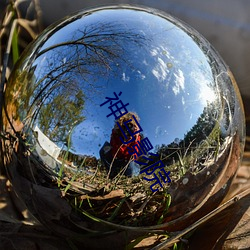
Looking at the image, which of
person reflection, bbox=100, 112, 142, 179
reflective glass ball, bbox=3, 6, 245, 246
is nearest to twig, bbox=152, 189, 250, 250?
reflective glass ball, bbox=3, 6, 245, 246

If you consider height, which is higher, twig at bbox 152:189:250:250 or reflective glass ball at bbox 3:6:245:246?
reflective glass ball at bbox 3:6:245:246

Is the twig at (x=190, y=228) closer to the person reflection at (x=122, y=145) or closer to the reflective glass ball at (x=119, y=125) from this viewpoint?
the reflective glass ball at (x=119, y=125)

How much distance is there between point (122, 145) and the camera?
1.44 m

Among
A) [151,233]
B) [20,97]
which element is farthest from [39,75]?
[151,233]

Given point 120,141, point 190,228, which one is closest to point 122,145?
point 120,141

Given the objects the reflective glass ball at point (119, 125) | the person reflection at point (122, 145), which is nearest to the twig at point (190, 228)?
the reflective glass ball at point (119, 125)

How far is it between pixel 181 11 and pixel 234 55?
303mm

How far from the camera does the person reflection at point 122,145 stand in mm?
1432

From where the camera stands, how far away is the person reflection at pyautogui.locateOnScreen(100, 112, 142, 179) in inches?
56.4

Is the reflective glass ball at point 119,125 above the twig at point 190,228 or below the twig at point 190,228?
above

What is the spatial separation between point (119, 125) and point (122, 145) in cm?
5

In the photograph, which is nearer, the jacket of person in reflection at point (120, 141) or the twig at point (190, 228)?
the jacket of person in reflection at point (120, 141)

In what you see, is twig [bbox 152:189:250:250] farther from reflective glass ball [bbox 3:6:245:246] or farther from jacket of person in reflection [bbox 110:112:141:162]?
jacket of person in reflection [bbox 110:112:141:162]

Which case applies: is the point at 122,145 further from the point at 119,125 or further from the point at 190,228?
the point at 190,228
